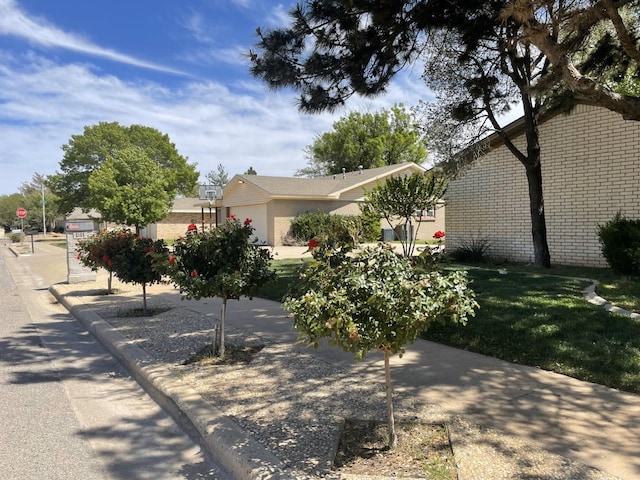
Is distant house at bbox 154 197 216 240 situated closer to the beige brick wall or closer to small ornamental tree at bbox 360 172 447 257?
the beige brick wall

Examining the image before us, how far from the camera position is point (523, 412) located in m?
3.80

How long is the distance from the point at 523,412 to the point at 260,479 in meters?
2.20

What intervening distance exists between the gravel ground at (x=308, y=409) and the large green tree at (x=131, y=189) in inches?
731

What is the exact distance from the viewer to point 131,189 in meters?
24.1

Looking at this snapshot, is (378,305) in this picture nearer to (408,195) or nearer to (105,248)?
(105,248)

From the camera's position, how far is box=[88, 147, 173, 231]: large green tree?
23.8 meters

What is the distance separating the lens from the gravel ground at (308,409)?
2994 millimetres

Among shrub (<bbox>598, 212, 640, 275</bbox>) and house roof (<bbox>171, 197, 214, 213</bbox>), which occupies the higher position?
house roof (<bbox>171, 197, 214, 213</bbox>)

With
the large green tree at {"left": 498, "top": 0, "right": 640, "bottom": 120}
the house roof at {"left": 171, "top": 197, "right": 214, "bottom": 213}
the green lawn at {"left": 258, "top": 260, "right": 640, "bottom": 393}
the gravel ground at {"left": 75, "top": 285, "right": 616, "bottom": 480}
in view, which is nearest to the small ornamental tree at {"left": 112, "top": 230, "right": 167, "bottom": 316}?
the gravel ground at {"left": 75, "top": 285, "right": 616, "bottom": 480}

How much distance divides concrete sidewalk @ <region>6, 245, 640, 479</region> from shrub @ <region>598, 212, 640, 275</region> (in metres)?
5.13

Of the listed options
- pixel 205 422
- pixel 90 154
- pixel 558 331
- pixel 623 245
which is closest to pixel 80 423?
pixel 205 422

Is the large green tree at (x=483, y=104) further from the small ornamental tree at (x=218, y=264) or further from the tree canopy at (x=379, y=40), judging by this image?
the small ornamental tree at (x=218, y=264)

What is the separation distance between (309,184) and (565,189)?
727 inches

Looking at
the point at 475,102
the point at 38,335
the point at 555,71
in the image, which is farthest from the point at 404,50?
the point at 38,335
